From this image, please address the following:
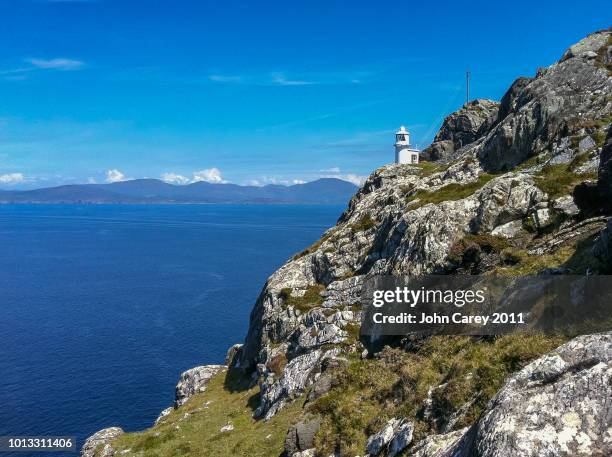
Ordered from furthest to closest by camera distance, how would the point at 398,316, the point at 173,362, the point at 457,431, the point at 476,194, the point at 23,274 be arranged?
1. the point at 23,274
2. the point at 173,362
3. the point at 476,194
4. the point at 398,316
5. the point at 457,431

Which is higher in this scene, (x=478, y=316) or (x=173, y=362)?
(x=478, y=316)

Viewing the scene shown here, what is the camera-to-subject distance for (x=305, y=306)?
47875 mm

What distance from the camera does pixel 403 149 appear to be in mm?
111938

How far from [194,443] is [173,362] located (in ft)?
183

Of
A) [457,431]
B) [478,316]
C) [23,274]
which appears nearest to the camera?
[457,431]

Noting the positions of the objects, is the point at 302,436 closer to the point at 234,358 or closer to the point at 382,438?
the point at 382,438

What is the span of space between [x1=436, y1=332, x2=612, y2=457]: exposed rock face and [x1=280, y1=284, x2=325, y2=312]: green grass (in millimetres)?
36811

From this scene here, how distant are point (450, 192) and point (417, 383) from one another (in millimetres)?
29681

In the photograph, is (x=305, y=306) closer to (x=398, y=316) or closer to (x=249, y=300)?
(x=398, y=316)

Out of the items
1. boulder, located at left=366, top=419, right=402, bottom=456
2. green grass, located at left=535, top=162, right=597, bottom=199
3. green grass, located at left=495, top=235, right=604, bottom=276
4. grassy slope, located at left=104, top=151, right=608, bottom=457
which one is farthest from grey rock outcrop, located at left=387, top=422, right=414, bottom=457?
green grass, located at left=535, top=162, right=597, bottom=199

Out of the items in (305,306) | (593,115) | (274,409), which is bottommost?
(274,409)

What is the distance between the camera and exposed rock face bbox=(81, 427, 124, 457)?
3659cm

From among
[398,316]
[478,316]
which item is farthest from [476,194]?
[478,316]

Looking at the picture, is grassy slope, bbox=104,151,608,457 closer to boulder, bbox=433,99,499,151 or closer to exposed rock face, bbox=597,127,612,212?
exposed rock face, bbox=597,127,612,212
